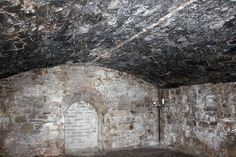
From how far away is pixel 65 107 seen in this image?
7535mm

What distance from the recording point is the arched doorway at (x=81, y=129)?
7625mm

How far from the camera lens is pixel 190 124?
7602mm

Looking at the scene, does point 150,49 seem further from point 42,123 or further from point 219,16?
point 42,123

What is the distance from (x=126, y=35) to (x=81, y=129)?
3463mm

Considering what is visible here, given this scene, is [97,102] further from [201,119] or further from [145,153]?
[201,119]

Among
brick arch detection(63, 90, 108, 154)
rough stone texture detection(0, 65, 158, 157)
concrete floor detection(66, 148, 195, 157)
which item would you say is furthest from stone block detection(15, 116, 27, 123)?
concrete floor detection(66, 148, 195, 157)

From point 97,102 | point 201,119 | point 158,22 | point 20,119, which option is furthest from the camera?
point 97,102

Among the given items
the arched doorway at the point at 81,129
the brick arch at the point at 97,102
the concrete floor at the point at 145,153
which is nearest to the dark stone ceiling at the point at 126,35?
the brick arch at the point at 97,102

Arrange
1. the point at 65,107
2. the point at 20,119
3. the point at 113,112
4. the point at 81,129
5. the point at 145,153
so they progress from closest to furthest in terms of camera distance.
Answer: the point at 20,119
the point at 65,107
the point at 145,153
the point at 81,129
the point at 113,112

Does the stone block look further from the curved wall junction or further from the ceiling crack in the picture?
the ceiling crack

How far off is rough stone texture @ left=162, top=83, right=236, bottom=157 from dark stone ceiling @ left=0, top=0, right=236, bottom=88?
1.18ft

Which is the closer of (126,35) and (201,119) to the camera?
(126,35)

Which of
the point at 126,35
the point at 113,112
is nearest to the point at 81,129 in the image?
the point at 113,112

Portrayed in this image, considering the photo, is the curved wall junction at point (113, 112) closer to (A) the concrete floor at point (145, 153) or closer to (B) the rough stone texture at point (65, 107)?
(B) the rough stone texture at point (65, 107)
